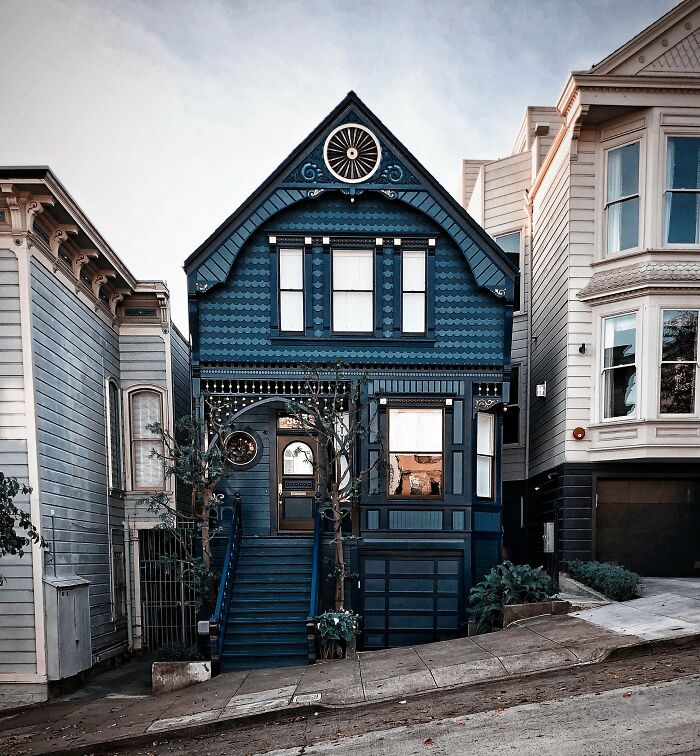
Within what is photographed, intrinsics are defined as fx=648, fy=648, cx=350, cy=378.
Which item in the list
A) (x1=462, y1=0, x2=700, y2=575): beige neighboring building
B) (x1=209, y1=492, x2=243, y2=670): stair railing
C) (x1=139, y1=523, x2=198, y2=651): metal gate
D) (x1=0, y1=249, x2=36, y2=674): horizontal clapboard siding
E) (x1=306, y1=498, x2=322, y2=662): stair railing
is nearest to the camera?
(x1=0, y1=249, x2=36, y2=674): horizontal clapboard siding

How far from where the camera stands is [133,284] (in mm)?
14805

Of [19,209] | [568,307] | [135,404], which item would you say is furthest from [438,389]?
[19,209]

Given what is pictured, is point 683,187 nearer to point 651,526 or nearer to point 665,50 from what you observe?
point 665,50

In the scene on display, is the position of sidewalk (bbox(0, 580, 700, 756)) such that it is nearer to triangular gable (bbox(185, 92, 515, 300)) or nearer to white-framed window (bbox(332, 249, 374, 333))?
white-framed window (bbox(332, 249, 374, 333))

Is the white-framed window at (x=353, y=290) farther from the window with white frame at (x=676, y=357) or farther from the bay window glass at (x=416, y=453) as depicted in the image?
the window with white frame at (x=676, y=357)

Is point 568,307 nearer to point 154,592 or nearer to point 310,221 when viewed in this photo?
point 310,221

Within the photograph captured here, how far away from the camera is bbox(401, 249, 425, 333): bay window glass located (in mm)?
13570

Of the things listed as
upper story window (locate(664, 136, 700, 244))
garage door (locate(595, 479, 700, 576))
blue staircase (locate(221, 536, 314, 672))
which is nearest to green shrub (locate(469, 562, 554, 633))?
garage door (locate(595, 479, 700, 576))

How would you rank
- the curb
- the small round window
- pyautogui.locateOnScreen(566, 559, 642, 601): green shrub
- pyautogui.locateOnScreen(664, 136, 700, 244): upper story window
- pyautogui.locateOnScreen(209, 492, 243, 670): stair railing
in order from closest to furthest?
the curb → pyautogui.locateOnScreen(209, 492, 243, 670): stair railing → pyautogui.locateOnScreen(566, 559, 642, 601): green shrub → pyautogui.locateOnScreen(664, 136, 700, 244): upper story window → the small round window

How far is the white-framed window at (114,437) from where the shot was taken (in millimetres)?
14445

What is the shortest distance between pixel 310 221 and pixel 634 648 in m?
9.60

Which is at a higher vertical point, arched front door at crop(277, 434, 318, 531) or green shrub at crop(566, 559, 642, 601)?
arched front door at crop(277, 434, 318, 531)

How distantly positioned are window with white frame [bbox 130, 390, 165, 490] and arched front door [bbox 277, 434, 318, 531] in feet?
10.3

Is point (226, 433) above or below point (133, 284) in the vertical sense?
below
